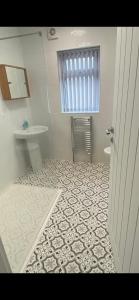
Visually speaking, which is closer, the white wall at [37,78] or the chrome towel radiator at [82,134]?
the white wall at [37,78]

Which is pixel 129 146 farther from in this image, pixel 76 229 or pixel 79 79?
pixel 79 79

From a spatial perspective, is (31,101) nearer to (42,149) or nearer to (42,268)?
(42,149)

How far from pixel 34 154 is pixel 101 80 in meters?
1.62

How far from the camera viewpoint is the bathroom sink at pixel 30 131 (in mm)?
2514

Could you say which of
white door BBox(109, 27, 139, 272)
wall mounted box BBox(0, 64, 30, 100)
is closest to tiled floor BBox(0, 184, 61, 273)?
white door BBox(109, 27, 139, 272)

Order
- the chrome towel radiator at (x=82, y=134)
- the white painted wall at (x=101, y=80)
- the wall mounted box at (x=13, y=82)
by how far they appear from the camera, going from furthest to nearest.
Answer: the chrome towel radiator at (x=82, y=134)
the white painted wall at (x=101, y=80)
the wall mounted box at (x=13, y=82)

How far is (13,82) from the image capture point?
93.8 inches

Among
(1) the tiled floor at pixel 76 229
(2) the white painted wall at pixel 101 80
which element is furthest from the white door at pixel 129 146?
(2) the white painted wall at pixel 101 80

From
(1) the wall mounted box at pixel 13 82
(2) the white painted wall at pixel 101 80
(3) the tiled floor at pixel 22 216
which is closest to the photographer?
(3) the tiled floor at pixel 22 216

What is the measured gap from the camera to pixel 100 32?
90.0 inches

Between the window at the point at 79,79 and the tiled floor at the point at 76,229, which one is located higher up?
the window at the point at 79,79

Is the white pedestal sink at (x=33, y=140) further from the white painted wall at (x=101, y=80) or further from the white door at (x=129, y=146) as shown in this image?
the white door at (x=129, y=146)
